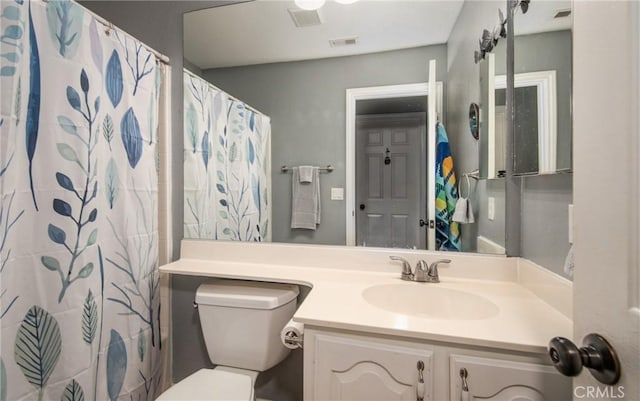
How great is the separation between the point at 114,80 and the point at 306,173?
2.93ft

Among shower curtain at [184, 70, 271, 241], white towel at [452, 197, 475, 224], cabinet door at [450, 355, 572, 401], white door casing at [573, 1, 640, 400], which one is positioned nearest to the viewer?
white door casing at [573, 1, 640, 400]

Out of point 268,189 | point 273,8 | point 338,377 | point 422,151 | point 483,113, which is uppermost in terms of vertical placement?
point 273,8

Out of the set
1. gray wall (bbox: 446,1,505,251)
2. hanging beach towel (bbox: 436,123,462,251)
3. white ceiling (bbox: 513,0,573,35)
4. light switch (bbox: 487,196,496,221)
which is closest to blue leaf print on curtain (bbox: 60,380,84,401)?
hanging beach towel (bbox: 436,123,462,251)

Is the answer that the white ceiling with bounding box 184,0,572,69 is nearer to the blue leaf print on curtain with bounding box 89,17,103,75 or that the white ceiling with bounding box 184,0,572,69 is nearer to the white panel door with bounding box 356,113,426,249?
the white panel door with bounding box 356,113,426,249

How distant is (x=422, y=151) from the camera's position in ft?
4.27

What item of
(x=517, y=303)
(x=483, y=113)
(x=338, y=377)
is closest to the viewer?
(x=338, y=377)

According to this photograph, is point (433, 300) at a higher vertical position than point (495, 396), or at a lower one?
higher

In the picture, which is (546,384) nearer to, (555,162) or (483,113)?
(555,162)

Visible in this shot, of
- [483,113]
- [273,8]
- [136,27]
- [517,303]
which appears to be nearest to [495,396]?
[517,303]

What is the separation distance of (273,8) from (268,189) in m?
0.91

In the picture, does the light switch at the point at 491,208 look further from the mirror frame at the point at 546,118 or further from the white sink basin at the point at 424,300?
the white sink basin at the point at 424,300

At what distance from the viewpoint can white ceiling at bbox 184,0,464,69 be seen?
1.31 metres

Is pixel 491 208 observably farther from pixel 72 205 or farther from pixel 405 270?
pixel 72 205

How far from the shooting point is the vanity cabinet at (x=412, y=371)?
28.3 inches
